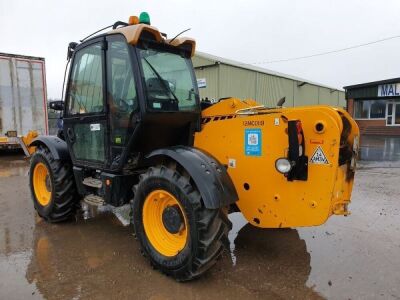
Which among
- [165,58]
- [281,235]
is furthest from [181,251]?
[165,58]

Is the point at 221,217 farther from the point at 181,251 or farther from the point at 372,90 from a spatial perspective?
the point at 372,90

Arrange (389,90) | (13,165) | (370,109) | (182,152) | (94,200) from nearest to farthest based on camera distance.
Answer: (182,152) < (94,200) < (13,165) < (389,90) < (370,109)

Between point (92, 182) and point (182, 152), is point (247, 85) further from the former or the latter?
point (182, 152)

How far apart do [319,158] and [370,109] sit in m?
27.1

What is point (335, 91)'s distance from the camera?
1758 inches

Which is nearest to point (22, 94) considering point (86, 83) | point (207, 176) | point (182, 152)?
point (86, 83)

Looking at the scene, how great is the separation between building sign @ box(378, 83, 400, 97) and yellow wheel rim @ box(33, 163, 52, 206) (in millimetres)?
25701

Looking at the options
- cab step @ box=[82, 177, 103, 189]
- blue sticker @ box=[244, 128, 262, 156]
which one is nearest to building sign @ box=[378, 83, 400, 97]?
blue sticker @ box=[244, 128, 262, 156]

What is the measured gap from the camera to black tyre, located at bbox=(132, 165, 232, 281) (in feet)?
10.2

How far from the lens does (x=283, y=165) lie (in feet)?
10.4

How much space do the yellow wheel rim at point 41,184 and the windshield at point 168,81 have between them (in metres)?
2.56

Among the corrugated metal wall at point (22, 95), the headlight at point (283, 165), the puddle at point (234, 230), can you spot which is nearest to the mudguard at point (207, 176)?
the headlight at point (283, 165)

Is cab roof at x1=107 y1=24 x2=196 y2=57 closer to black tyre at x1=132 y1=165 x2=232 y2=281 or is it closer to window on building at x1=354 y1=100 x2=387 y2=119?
black tyre at x1=132 y1=165 x2=232 y2=281

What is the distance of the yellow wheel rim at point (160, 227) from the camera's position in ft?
11.5
